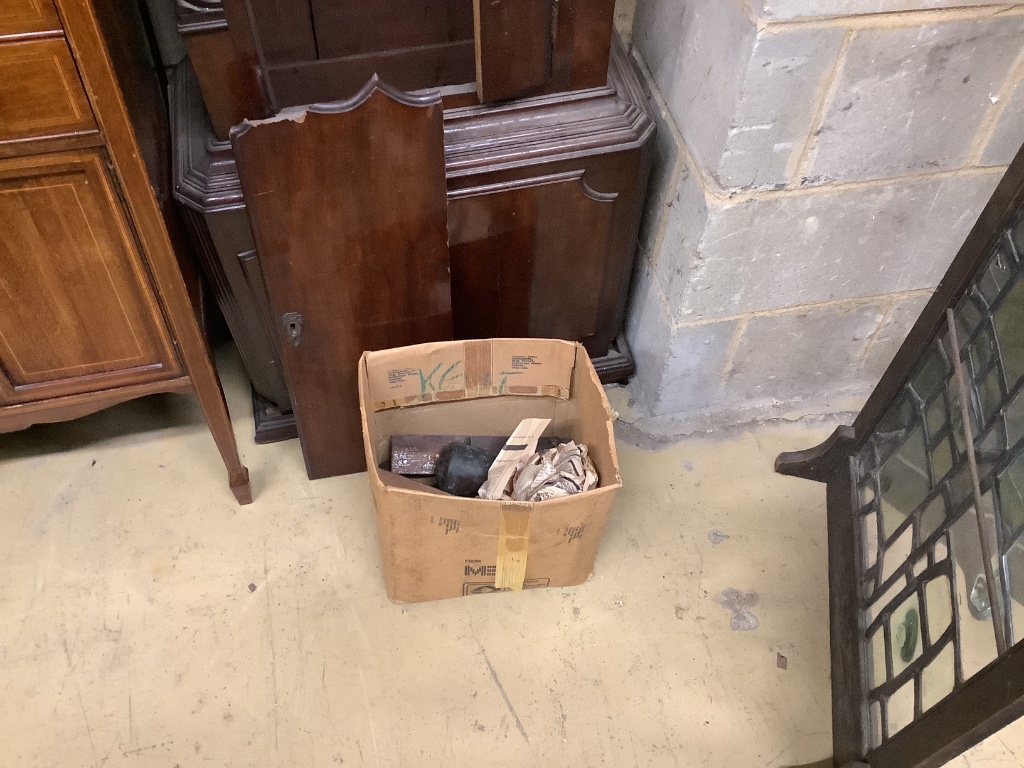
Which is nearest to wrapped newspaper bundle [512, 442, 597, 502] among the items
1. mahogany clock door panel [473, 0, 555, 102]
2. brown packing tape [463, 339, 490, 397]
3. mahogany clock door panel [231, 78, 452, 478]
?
brown packing tape [463, 339, 490, 397]

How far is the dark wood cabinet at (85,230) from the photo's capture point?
0.90 m

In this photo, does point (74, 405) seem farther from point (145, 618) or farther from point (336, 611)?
point (336, 611)

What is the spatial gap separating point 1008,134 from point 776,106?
1.40 feet

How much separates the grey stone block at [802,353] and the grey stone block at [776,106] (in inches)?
14.7

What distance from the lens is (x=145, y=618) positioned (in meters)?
1.42

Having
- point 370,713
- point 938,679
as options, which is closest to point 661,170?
point 938,679

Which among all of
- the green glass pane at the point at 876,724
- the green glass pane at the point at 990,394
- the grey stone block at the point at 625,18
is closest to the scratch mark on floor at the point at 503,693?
the green glass pane at the point at 876,724

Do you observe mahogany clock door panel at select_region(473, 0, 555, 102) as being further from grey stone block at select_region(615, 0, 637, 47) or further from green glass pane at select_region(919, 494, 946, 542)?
green glass pane at select_region(919, 494, 946, 542)

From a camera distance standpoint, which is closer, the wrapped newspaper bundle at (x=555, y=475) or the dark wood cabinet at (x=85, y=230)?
the dark wood cabinet at (x=85, y=230)

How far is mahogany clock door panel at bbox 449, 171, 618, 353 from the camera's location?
1.34 metres

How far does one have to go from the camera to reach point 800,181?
51.3 inches

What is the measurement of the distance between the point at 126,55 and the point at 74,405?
1.85 feet

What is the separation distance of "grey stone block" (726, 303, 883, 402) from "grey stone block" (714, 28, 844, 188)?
1.22 ft

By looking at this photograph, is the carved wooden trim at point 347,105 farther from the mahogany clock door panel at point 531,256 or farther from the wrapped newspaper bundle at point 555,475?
the wrapped newspaper bundle at point 555,475
